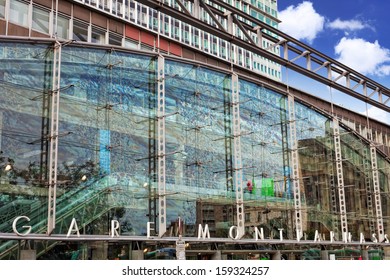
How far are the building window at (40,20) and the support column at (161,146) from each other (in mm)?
5192

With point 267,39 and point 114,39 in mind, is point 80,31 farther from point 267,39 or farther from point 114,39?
point 267,39

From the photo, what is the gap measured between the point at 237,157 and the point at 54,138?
9854 millimetres

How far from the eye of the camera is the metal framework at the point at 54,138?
69.6 ft

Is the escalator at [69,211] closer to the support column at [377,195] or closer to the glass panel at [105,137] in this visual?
the glass panel at [105,137]

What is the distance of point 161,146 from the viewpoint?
2523 centimetres

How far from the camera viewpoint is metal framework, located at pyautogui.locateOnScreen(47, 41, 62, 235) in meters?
21.2

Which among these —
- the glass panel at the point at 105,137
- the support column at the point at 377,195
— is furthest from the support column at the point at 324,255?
the glass panel at the point at 105,137

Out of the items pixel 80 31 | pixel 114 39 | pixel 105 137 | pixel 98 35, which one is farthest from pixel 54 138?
pixel 114 39

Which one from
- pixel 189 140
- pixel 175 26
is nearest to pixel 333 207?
pixel 189 140

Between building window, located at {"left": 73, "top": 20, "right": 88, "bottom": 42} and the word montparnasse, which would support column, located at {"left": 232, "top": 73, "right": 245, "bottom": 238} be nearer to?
the word montparnasse

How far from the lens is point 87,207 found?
884 inches

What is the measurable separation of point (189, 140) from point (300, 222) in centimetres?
841

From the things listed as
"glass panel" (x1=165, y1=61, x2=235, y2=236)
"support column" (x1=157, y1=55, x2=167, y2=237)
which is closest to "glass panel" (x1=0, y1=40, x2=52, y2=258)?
"support column" (x1=157, y1=55, x2=167, y2=237)
